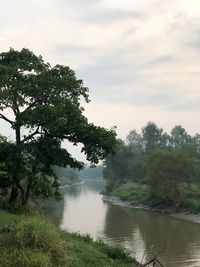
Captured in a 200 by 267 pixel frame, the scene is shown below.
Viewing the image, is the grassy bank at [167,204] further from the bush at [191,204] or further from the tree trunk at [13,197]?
the tree trunk at [13,197]

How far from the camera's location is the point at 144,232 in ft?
151

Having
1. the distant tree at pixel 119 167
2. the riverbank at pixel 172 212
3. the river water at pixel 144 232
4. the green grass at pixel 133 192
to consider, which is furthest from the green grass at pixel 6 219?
the distant tree at pixel 119 167

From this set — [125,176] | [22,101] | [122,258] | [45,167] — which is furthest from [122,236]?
[125,176]

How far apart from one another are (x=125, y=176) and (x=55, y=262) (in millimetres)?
99385

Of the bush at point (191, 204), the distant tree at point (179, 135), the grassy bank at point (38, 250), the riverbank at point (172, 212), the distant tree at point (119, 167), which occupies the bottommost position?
the riverbank at point (172, 212)

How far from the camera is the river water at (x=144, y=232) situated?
33750 mm

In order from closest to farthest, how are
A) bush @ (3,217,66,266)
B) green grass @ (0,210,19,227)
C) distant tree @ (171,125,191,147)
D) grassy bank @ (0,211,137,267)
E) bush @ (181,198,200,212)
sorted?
1. grassy bank @ (0,211,137,267)
2. bush @ (3,217,66,266)
3. green grass @ (0,210,19,227)
4. bush @ (181,198,200,212)
5. distant tree @ (171,125,191,147)

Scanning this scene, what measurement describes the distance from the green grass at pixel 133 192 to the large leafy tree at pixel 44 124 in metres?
49.4

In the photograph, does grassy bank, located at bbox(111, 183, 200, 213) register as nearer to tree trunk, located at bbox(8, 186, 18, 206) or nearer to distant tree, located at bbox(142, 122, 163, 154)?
tree trunk, located at bbox(8, 186, 18, 206)

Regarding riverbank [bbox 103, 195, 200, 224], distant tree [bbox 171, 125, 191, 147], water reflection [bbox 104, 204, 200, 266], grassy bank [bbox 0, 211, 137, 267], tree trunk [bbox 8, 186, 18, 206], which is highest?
distant tree [bbox 171, 125, 191, 147]

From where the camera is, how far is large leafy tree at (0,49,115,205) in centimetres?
3031

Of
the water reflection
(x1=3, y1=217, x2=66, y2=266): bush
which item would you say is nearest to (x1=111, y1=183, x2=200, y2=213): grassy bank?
the water reflection

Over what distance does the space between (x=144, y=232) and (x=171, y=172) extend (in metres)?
22.5

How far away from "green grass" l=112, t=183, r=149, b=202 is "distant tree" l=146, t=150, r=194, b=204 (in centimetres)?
1114
